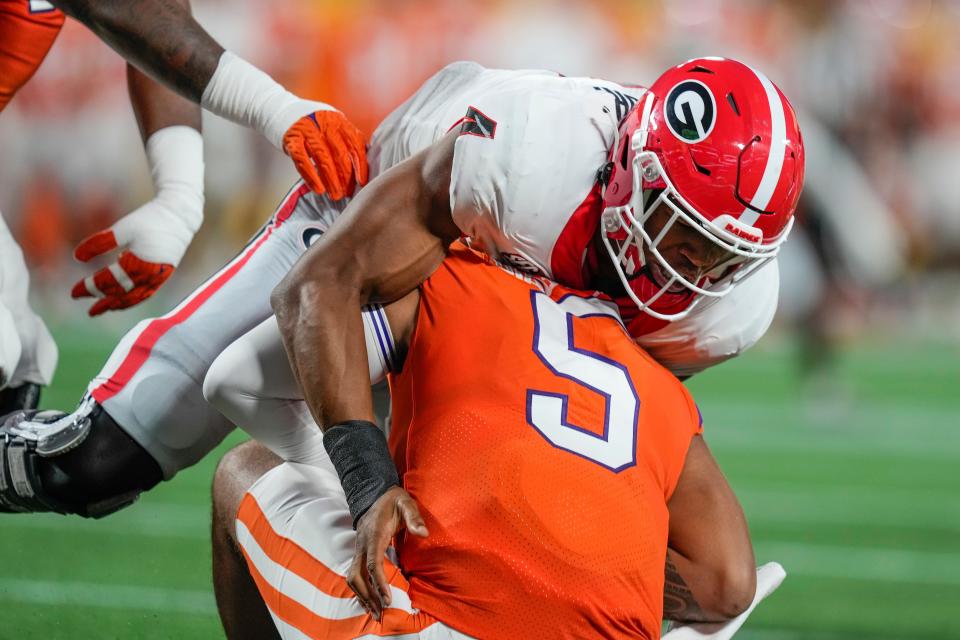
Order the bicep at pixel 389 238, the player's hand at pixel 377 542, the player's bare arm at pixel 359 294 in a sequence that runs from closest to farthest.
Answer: the player's hand at pixel 377 542 → the player's bare arm at pixel 359 294 → the bicep at pixel 389 238

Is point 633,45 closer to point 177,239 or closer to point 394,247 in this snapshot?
point 177,239

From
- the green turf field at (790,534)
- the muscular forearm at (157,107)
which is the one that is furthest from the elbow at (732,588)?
the muscular forearm at (157,107)

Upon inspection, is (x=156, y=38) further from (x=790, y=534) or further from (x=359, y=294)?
(x=790, y=534)

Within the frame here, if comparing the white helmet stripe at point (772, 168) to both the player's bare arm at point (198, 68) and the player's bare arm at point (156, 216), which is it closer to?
the player's bare arm at point (198, 68)

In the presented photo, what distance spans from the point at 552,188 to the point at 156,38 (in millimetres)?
1018

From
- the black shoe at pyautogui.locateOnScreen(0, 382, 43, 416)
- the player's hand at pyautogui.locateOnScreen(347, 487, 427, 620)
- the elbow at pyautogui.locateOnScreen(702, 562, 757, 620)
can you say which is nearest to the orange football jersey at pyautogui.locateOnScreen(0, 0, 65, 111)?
the black shoe at pyautogui.locateOnScreen(0, 382, 43, 416)

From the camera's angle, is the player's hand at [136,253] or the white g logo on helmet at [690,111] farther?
the player's hand at [136,253]

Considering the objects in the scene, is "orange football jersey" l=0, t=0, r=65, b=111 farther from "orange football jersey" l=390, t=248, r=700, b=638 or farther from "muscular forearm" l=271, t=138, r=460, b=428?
"orange football jersey" l=390, t=248, r=700, b=638

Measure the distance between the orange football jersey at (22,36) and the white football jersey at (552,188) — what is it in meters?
1.08

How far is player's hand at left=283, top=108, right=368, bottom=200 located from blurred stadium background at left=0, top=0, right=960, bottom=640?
147 inches

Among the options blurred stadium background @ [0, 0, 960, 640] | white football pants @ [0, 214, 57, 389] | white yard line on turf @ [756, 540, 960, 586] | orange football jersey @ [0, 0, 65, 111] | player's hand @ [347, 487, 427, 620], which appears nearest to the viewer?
player's hand @ [347, 487, 427, 620]

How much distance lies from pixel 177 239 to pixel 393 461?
119cm

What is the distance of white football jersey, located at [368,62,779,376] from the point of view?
2156mm

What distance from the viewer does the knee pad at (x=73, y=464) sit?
2.58 m
